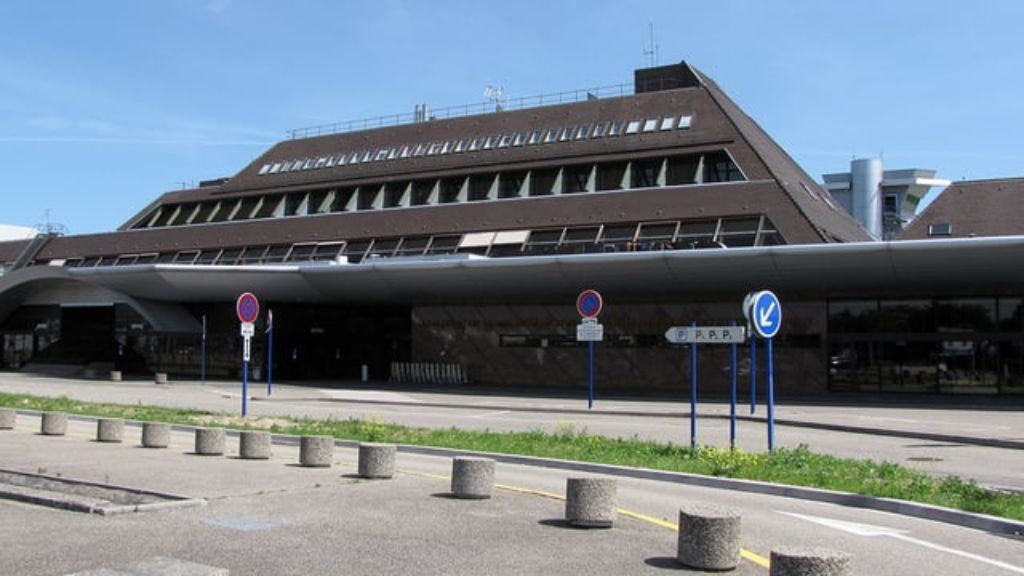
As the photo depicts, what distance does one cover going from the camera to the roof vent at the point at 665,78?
50.0 meters

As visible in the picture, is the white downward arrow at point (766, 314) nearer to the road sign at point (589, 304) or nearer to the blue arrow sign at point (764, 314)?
the blue arrow sign at point (764, 314)

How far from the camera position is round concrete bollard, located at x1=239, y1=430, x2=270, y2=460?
15.4 metres

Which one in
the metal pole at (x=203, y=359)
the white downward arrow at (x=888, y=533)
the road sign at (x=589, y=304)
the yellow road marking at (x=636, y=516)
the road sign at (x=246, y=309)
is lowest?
the white downward arrow at (x=888, y=533)

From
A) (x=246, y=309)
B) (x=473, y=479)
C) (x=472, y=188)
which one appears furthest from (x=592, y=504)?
(x=472, y=188)

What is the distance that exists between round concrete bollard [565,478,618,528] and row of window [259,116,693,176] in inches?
1440

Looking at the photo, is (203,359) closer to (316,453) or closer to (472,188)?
(472,188)

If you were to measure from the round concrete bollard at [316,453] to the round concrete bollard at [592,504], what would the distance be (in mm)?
5878

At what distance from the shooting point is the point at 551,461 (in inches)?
607

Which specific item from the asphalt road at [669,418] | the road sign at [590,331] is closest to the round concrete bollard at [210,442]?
the asphalt road at [669,418]

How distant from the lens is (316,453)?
14.3 m

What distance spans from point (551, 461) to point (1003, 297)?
2536 centimetres

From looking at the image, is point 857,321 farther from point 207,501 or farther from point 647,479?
point 207,501

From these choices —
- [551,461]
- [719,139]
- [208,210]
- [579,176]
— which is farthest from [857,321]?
[208,210]

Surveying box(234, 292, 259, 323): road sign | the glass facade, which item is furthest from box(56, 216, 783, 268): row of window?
box(234, 292, 259, 323): road sign
